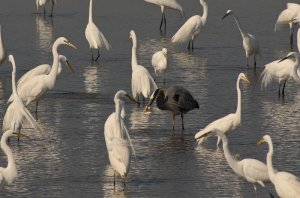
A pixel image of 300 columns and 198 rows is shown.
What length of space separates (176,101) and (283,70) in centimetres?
391

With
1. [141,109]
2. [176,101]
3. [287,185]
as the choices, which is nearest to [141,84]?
[141,109]

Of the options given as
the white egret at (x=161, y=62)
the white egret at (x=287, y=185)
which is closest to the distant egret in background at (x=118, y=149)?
the white egret at (x=287, y=185)

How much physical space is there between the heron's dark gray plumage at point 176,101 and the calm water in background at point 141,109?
1.28 feet

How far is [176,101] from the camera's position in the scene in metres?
17.1

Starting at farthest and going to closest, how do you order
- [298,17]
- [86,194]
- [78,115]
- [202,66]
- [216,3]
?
[216,3]
[298,17]
[202,66]
[78,115]
[86,194]

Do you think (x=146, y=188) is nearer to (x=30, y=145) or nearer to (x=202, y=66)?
(x=30, y=145)

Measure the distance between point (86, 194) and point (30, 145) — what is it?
3.22 metres

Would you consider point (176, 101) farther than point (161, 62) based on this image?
No

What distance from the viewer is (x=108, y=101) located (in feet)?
64.0

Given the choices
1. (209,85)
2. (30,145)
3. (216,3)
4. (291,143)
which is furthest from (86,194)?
(216,3)

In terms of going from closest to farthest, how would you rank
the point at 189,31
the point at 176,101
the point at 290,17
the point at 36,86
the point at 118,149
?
the point at 118,149 < the point at 176,101 < the point at 36,86 < the point at 189,31 < the point at 290,17

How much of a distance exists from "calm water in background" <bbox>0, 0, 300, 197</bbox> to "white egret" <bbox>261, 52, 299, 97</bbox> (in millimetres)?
372

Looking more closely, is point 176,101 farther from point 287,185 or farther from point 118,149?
point 287,185

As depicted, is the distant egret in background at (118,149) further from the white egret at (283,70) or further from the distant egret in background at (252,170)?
the white egret at (283,70)
